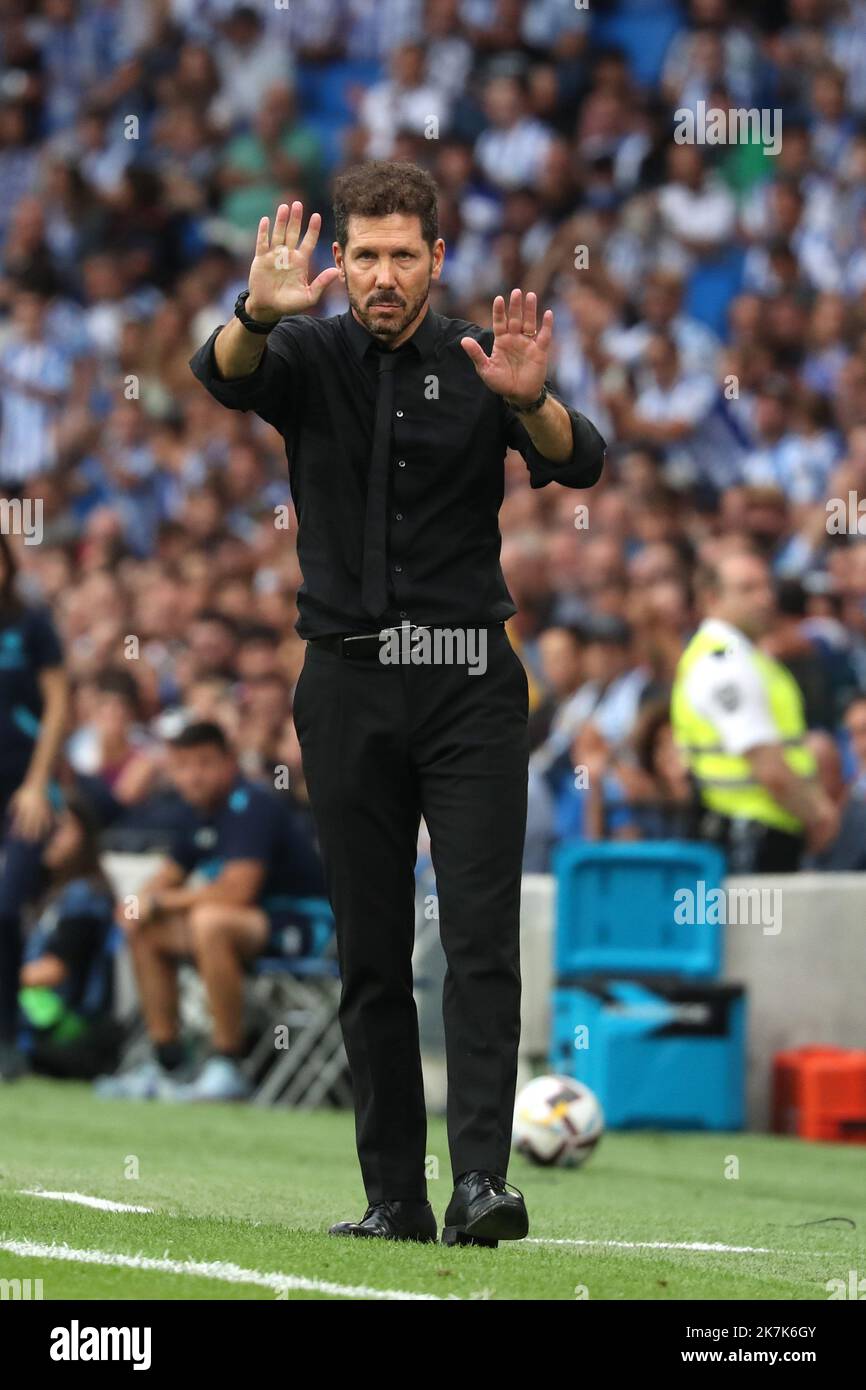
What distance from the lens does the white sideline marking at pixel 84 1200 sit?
6.14m

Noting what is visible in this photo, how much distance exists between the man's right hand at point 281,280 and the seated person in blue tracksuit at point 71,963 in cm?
713

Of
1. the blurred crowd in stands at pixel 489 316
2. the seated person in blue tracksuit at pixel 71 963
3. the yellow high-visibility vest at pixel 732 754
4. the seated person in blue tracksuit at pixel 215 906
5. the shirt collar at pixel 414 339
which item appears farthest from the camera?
the blurred crowd in stands at pixel 489 316

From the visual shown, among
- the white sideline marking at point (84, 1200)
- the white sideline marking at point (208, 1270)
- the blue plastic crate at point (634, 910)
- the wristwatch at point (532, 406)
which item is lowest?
the white sideline marking at point (84, 1200)

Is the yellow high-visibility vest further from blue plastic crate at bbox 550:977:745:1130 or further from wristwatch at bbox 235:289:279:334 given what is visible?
wristwatch at bbox 235:289:279:334

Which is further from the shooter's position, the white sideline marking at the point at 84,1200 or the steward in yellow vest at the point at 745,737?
the steward in yellow vest at the point at 745,737

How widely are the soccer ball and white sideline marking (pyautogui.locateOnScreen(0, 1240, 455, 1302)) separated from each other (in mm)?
3606

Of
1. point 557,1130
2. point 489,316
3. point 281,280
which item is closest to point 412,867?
→ point 281,280

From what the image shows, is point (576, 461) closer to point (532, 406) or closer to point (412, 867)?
point (532, 406)

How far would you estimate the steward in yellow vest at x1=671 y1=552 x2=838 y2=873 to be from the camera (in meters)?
10.9

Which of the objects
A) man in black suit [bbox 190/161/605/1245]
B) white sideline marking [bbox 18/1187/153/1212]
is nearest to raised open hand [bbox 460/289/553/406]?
man in black suit [bbox 190/161/605/1245]

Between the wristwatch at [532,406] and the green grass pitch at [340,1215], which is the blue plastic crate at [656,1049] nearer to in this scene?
the green grass pitch at [340,1215]

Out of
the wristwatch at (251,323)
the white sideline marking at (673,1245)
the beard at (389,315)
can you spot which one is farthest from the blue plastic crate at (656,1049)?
the wristwatch at (251,323)

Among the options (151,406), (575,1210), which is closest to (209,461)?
(151,406)

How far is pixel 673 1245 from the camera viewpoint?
616 centimetres
